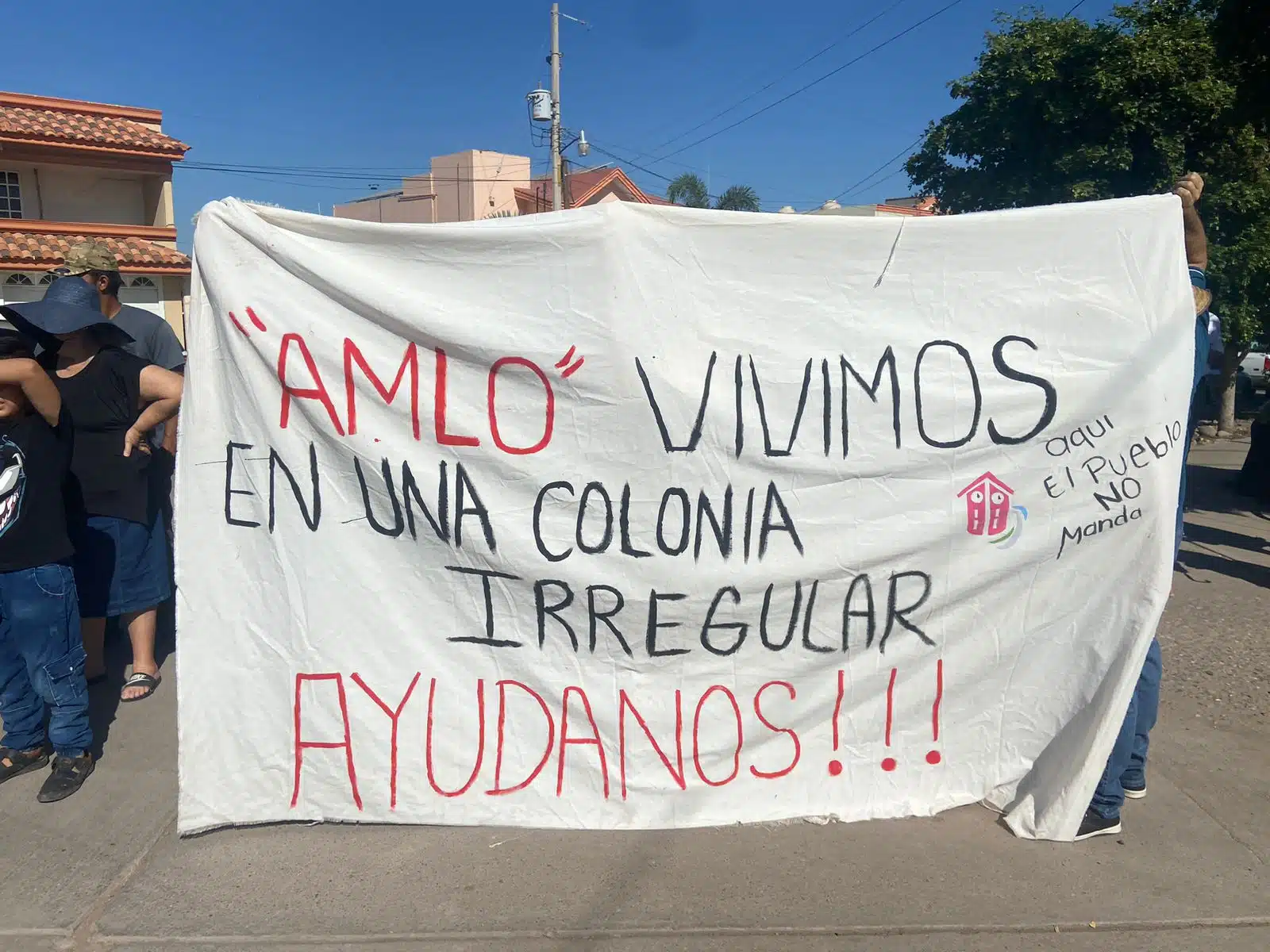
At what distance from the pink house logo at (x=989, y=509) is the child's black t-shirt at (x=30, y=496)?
296 centimetres

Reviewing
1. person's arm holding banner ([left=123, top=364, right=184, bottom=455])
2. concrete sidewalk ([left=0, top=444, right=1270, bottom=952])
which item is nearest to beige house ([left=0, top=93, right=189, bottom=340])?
person's arm holding banner ([left=123, top=364, right=184, bottom=455])

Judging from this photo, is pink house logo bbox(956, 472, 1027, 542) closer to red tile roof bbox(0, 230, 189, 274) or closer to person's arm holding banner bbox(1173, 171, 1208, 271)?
person's arm holding banner bbox(1173, 171, 1208, 271)

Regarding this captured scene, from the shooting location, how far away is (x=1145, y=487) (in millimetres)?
3070

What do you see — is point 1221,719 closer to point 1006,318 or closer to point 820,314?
point 1006,318

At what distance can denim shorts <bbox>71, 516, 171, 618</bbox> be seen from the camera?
403 cm

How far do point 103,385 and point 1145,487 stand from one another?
374cm

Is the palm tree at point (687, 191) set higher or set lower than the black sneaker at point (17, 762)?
higher

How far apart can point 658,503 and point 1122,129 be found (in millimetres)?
9280

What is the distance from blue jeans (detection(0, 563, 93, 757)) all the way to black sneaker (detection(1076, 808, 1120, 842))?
3326 millimetres

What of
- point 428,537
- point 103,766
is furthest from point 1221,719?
point 103,766

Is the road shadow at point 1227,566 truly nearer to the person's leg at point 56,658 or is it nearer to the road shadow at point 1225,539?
the road shadow at point 1225,539

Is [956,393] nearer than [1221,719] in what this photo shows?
Yes

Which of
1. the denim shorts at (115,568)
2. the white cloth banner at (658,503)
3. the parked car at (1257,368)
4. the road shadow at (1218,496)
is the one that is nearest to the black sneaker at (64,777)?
the white cloth banner at (658,503)

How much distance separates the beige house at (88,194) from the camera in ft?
82.4
